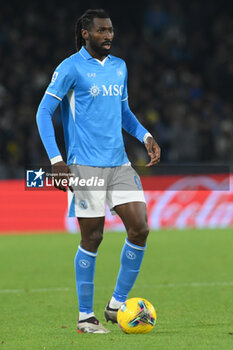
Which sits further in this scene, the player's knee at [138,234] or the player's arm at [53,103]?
the player's knee at [138,234]

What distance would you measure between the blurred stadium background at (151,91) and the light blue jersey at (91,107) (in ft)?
28.2

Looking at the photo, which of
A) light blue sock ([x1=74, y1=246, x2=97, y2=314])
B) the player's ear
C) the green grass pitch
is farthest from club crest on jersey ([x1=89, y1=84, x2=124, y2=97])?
the green grass pitch

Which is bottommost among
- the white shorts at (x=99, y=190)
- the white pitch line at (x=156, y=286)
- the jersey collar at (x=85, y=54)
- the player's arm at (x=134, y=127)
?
the white pitch line at (x=156, y=286)

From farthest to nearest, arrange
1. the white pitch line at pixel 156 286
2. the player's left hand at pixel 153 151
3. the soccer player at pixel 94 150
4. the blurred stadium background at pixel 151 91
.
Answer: the blurred stadium background at pixel 151 91 → the white pitch line at pixel 156 286 → the player's left hand at pixel 153 151 → the soccer player at pixel 94 150

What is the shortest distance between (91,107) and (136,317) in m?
1.47

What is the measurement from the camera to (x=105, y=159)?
5.44 m

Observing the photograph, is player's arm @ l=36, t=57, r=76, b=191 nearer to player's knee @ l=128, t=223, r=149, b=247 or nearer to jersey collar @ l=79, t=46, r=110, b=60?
jersey collar @ l=79, t=46, r=110, b=60

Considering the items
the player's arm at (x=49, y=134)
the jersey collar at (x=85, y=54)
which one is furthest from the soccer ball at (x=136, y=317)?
the jersey collar at (x=85, y=54)

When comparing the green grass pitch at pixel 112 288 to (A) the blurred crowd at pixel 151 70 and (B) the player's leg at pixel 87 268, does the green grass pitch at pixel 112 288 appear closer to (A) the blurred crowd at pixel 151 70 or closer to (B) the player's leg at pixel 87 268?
(B) the player's leg at pixel 87 268

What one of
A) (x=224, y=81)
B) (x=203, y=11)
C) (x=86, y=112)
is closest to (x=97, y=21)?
(x=86, y=112)

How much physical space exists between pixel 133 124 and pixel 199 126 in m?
11.5

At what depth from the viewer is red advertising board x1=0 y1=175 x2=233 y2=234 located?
14.1 metres

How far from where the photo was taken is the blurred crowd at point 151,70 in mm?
16438

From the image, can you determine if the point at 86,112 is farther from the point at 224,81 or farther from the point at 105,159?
the point at 224,81
